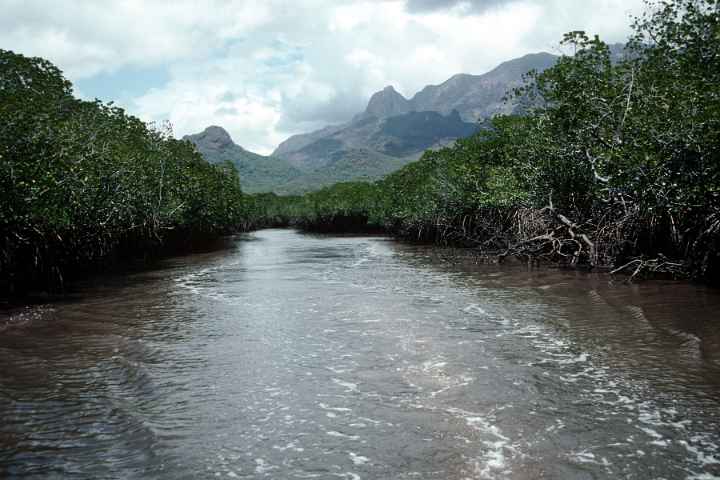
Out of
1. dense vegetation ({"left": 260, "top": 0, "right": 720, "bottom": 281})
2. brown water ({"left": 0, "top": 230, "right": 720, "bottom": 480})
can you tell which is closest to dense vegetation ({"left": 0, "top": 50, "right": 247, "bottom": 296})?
brown water ({"left": 0, "top": 230, "right": 720, "bottom": 480})

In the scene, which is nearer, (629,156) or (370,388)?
(370,388)

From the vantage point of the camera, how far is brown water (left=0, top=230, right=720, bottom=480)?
593cm

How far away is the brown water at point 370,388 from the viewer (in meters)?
5.93

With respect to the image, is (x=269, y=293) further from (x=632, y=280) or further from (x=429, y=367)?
(x=632, y=280)

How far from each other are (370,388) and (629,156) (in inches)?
459

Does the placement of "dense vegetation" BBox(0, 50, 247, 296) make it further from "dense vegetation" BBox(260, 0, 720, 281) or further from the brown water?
"dense vegetation" BBox(260, 0, 720, 281)

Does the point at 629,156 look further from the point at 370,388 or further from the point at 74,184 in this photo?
the point at 74,184

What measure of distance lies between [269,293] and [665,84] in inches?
510

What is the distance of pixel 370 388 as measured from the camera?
8328mm

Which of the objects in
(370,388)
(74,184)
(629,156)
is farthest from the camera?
(74,184)

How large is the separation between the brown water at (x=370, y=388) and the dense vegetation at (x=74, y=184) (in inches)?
114

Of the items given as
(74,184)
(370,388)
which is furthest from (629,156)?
(74,184)

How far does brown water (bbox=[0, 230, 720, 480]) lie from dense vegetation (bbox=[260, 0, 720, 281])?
244 cm

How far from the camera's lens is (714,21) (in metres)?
15.9
